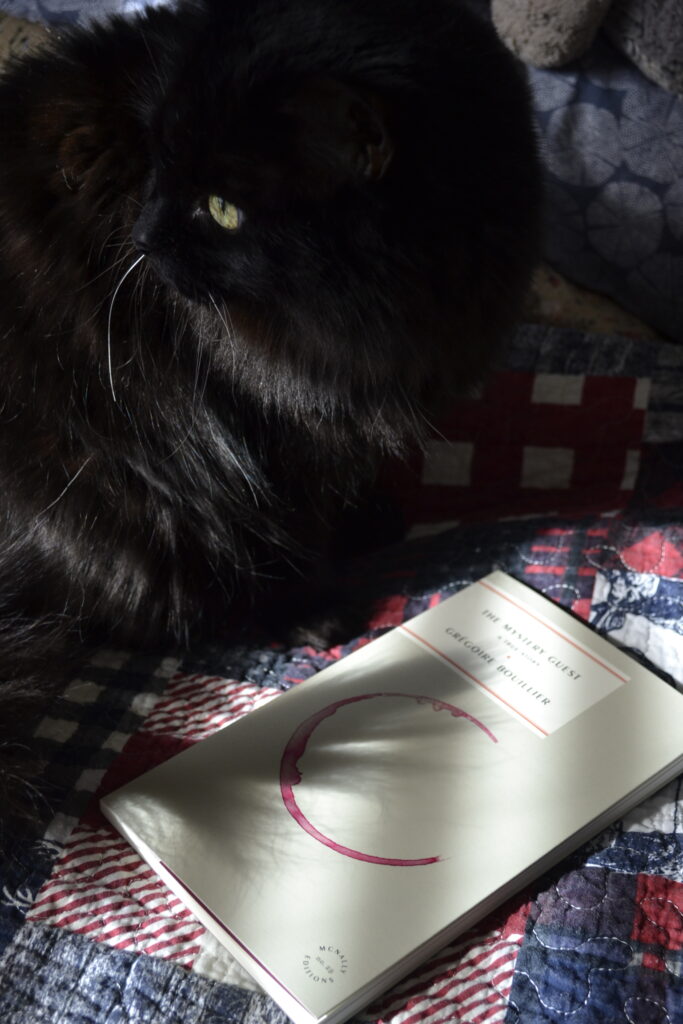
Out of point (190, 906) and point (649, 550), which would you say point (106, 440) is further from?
point (649, 550)

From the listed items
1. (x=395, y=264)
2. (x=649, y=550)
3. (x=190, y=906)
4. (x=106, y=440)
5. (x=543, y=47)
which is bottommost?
(x=190, y=906)

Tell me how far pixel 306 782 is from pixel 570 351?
26.2 inches

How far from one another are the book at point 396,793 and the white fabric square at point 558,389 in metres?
0.36

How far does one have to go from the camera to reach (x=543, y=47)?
1.09m

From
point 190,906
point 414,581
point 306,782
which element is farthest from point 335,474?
point 190,906

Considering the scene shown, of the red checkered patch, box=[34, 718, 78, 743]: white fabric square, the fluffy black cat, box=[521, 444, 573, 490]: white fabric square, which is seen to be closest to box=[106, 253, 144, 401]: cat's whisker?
the fluffy black cat

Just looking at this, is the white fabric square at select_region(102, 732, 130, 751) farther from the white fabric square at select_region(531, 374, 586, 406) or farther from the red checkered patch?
the white fabric square at select_region(531, 374, 586, 406)

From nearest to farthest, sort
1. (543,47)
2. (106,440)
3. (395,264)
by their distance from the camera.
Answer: (395,264) → (106,440) → (543,47)

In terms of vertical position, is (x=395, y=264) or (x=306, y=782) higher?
(x=395, y=264)

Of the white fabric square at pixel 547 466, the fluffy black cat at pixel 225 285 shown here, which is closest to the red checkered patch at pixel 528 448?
the white fabric square at pixel 547 466

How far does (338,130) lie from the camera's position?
1.96 ft

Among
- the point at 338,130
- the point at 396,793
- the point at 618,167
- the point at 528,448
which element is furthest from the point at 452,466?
the point at 338,130

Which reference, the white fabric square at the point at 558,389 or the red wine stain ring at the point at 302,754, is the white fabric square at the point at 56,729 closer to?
the red wine stain ring at the point at 302,754

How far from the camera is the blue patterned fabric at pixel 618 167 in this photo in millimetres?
1125
